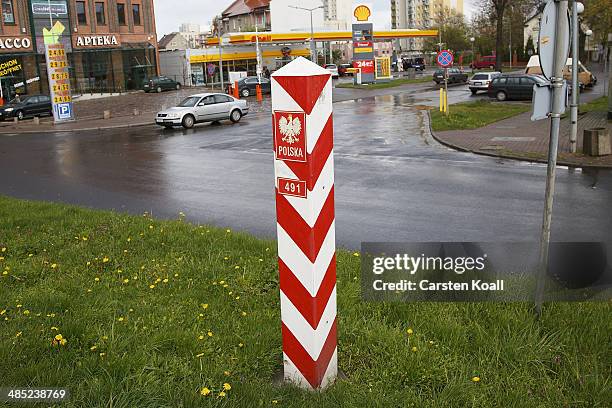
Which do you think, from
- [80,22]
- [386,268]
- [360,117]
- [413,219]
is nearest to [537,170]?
[413,219]

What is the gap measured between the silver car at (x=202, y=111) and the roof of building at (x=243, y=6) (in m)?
71.8

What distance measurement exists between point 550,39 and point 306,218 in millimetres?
2575

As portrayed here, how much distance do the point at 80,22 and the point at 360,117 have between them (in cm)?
3688

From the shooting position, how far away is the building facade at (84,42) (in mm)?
51344

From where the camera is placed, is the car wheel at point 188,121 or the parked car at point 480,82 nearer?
the car wheel at point 188,121

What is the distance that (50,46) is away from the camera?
33500 mm

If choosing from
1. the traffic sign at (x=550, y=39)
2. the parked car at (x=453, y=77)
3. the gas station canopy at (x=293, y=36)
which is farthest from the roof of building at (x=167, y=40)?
the traffic sign at (x=550, y=39)

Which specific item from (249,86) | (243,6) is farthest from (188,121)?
(243,6)

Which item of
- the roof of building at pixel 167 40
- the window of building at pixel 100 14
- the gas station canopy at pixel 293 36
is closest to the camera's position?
the window of building at pixel 100 14

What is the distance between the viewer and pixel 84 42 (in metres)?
56.7

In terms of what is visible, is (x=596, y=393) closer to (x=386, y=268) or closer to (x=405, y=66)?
(x=386, y=268)

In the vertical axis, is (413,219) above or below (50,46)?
below

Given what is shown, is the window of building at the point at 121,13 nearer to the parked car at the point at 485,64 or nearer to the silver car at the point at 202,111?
the silver car at the point at 202,111

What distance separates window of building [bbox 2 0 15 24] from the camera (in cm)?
5072
